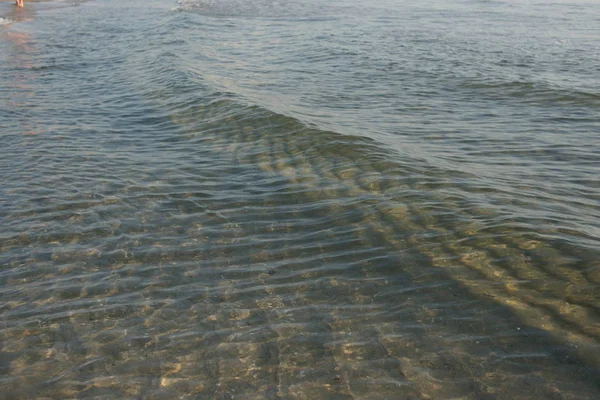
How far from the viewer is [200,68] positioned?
1609 centimetres

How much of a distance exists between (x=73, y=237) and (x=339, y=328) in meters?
3.47

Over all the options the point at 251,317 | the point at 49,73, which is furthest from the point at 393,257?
the point at 49,73

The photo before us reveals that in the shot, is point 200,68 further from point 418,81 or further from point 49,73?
point 418,81

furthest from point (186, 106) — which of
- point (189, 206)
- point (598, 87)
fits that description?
point (598, 87)

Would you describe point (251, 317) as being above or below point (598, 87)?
below

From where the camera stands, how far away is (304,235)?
21.3ft

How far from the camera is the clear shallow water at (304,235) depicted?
14.5ft

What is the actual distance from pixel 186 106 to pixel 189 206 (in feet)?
18.2

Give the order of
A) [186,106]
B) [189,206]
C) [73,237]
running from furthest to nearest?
[186,106]
[189,206]
[73,237]

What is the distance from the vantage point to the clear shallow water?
4.43m

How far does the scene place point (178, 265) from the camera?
590 cm

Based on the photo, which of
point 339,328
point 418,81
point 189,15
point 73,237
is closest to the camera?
point 339,328

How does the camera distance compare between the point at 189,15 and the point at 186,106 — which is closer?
the point at 186,106

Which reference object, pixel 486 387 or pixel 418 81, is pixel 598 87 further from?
pixel 486 387
